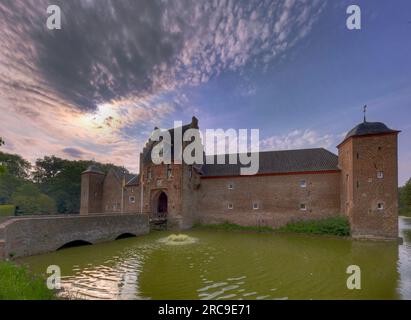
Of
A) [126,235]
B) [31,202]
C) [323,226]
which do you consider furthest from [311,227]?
[31,202]

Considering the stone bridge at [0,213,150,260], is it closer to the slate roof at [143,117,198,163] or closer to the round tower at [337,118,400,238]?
the slate roof at [143,117,198,163]

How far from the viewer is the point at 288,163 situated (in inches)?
985

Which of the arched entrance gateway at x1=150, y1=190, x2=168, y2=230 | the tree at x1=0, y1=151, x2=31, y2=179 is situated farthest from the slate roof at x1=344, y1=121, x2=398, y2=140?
the tree at x1=0, y1=151, x2=31, y2=179

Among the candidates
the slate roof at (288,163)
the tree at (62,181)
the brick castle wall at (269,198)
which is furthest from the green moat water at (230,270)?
the tree at (62,181)

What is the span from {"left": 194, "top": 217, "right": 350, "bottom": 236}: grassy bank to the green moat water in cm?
343

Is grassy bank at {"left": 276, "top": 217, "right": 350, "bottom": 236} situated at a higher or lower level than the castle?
lower

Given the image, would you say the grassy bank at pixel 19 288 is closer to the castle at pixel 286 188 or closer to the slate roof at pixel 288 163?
the castle at pixel 286 188

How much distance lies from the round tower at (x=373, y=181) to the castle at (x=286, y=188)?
0.06m

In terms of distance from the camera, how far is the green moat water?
299 inches

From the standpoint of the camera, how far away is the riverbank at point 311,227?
19.4 meters

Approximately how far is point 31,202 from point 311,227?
35619 mm

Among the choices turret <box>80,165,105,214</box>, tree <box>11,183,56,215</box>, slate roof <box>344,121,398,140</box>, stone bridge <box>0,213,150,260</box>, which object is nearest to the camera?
stone bridge <box>0,213,150,260</box>

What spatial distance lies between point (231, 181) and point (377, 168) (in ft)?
45.2
